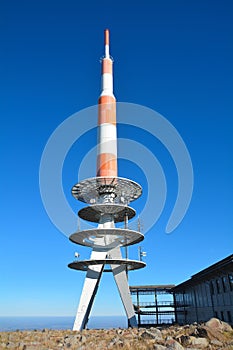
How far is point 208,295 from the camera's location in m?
39.2

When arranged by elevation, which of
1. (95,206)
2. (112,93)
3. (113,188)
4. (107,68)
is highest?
(107,68)

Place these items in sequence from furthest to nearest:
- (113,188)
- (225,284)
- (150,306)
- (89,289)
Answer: (150,306)
(113,188)
(89,289)
(225,284)

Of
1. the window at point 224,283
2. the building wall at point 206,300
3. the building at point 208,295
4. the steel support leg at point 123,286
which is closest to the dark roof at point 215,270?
the building at point 208,295

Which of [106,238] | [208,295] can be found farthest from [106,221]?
[208,295]

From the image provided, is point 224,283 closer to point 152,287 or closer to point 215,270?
point 215,270

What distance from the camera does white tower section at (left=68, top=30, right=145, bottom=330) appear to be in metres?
37.7

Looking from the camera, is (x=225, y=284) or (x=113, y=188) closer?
(x=225, y=284)

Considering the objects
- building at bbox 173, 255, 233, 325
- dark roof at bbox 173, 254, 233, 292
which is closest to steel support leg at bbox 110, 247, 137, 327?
building at bbox 173, 255, 233, 325

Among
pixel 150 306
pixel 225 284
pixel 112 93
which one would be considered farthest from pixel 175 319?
pixel 112 93

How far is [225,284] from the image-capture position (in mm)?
32625

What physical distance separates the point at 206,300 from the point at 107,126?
24298 millimetres

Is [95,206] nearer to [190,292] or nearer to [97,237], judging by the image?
[97,237]

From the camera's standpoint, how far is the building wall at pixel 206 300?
31.9m

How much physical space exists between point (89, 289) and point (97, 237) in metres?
5.79
